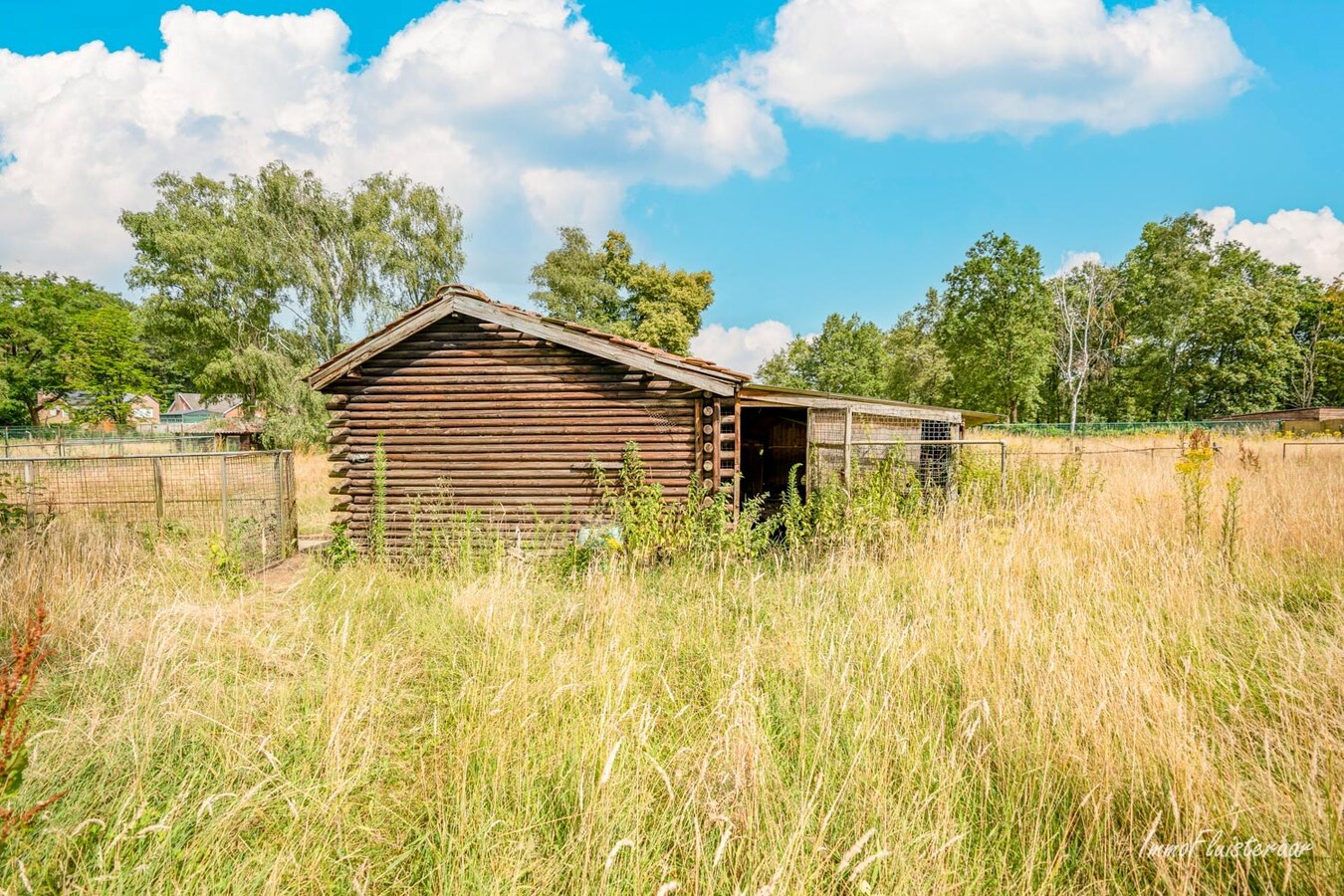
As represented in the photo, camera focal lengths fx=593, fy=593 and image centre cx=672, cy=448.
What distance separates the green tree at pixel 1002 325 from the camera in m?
39.4

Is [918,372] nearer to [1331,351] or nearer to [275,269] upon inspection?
[1331,351]

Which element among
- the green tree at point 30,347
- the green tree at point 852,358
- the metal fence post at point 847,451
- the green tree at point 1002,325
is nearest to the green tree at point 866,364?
the green tree at point 852,358

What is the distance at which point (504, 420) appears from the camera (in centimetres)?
980

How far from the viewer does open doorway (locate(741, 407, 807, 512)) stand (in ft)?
45.9

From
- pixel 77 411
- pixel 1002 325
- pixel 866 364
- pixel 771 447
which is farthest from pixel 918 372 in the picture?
pixel 77 411

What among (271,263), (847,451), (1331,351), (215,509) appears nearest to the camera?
(847,451)

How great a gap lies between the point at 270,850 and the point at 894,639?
3.39m

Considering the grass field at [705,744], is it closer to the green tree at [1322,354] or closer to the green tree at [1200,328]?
the green tree at [1200,328]

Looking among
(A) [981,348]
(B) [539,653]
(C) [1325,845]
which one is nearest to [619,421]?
(B) [539,653]

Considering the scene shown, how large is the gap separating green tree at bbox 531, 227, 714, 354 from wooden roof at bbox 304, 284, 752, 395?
88.3ft

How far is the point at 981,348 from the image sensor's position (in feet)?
134

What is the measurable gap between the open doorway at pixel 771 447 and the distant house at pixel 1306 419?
3174cm

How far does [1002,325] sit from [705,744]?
44547 mm

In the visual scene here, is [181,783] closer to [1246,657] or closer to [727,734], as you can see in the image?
[727,734]
